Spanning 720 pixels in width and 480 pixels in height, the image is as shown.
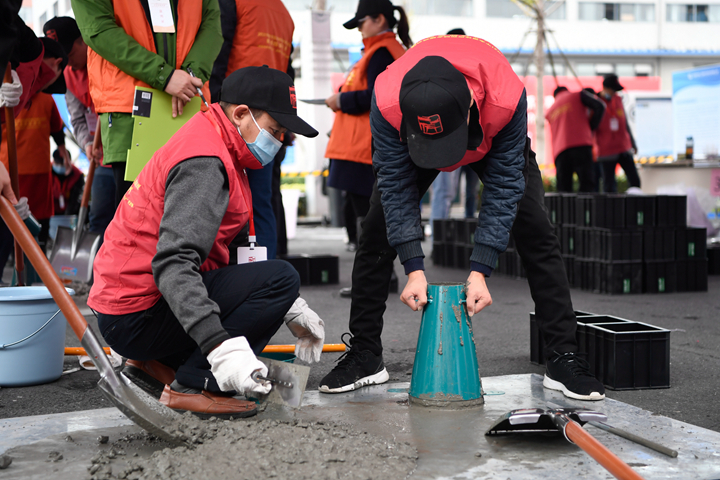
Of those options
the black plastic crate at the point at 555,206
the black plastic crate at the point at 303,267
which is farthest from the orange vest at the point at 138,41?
the black plastic crate at the point at 555,206

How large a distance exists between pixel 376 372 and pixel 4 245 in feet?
9.92

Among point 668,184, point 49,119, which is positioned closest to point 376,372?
point 49,119

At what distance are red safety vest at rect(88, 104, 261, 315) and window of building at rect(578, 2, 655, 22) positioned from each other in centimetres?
2998

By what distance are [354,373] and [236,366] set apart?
94 cm

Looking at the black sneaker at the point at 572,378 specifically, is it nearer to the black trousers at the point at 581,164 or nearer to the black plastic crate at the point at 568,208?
the black plastic crate at the point at 568,208

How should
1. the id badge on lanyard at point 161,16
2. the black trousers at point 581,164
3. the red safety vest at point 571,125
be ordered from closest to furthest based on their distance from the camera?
the id badge on lanyard at point 161,16 < the red safety vest at point 571,125 < the black trousers at point 581,164

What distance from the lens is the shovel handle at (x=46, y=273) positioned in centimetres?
225

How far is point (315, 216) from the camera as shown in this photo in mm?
16516

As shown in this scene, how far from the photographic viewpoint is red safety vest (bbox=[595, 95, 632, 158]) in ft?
29.8

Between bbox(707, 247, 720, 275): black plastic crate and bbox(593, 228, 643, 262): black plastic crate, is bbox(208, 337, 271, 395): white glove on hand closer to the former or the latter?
bbox(593, 228, 643, 262): black plastic crate

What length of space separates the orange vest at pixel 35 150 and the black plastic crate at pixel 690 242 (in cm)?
486

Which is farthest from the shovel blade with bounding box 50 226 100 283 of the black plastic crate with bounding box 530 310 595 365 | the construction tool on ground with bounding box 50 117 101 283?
the black plastic crate with bounding box 530 310 595 365

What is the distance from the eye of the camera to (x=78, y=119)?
5.13 meters

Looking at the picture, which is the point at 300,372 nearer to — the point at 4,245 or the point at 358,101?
the point at 358,101
